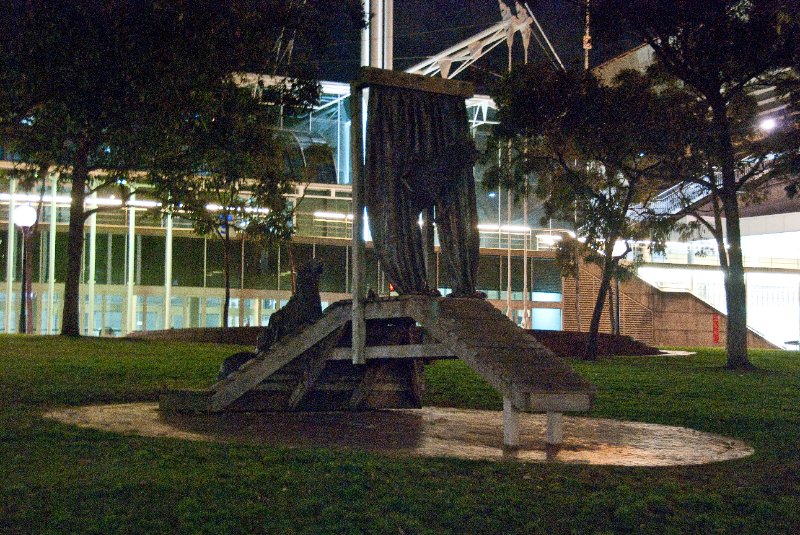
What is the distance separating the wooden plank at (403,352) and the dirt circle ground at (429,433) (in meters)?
0.68

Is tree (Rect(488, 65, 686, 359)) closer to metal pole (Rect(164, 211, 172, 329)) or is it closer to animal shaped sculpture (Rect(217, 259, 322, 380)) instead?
animal shaped sculpture (Rect(217, 259, 322, 380))

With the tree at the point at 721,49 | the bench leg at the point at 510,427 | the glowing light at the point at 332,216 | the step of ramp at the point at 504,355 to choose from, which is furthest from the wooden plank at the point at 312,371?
the glowing light at the point at 332,216

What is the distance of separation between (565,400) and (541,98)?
16.6 metres

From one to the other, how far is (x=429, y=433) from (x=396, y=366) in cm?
192

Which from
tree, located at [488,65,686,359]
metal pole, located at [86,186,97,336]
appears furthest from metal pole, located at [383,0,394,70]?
metal pole, located at [86,186,97,336]

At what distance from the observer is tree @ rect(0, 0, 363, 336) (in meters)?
10.5

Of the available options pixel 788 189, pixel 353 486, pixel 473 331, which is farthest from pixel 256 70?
pixel 788 189

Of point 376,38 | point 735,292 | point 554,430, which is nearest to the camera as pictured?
point 554,430

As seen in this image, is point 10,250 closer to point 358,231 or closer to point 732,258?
point 732,258

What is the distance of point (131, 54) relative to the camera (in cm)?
1089

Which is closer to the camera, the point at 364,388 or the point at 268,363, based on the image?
the point at 268,363

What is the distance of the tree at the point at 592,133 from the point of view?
23.6 meters

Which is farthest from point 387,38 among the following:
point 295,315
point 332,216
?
point 295,315

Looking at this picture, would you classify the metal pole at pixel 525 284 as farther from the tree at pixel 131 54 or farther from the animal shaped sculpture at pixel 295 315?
the animal shaped sculpture at pixel 295 315
